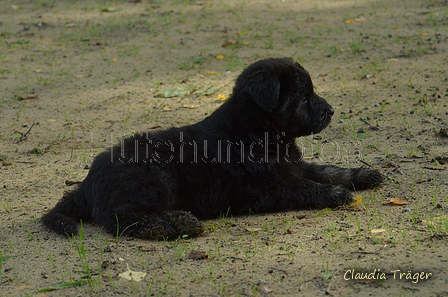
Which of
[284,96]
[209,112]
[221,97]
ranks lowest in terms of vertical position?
[209,112]

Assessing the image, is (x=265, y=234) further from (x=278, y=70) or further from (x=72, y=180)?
(x=72, y=180)

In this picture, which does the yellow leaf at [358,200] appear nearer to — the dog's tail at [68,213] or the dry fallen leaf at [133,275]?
the dry fallen leaf at [133,275]

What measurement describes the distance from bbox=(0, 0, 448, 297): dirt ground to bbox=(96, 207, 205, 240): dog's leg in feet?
0.31

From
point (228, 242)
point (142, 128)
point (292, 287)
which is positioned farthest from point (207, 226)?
point (142, 128)

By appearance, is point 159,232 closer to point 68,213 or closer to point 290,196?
point 68,213

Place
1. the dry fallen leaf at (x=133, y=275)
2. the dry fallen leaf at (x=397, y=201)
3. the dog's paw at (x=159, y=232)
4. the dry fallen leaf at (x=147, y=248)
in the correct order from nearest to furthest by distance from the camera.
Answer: the dry fallen leaf at (x=133, y=275), the dry fallen leaf at (x=147, y=248), the dog's paw at (x=159, y=232), the dry fallen leaf at (x=397, y=201)

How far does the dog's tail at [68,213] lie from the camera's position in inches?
173

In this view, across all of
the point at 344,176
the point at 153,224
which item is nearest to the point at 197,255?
the point at 153,224

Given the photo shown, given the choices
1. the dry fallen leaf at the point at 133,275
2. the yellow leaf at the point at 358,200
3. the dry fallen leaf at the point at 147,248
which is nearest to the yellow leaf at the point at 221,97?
the yellow leaf at the point at 358,200

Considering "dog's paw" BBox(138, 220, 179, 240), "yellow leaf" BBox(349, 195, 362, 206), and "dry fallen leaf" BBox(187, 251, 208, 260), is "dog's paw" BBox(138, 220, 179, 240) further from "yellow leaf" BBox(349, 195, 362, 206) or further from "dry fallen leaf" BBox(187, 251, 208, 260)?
"yellow leaf" BBox(349, 195, 362, 206)

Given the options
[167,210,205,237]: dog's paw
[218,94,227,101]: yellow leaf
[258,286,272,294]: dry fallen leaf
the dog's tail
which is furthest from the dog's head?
[218,94,227,101]: yellow leaf

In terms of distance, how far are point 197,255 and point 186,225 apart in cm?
44

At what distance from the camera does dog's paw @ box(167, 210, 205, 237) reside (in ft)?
13.9

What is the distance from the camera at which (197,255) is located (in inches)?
151
